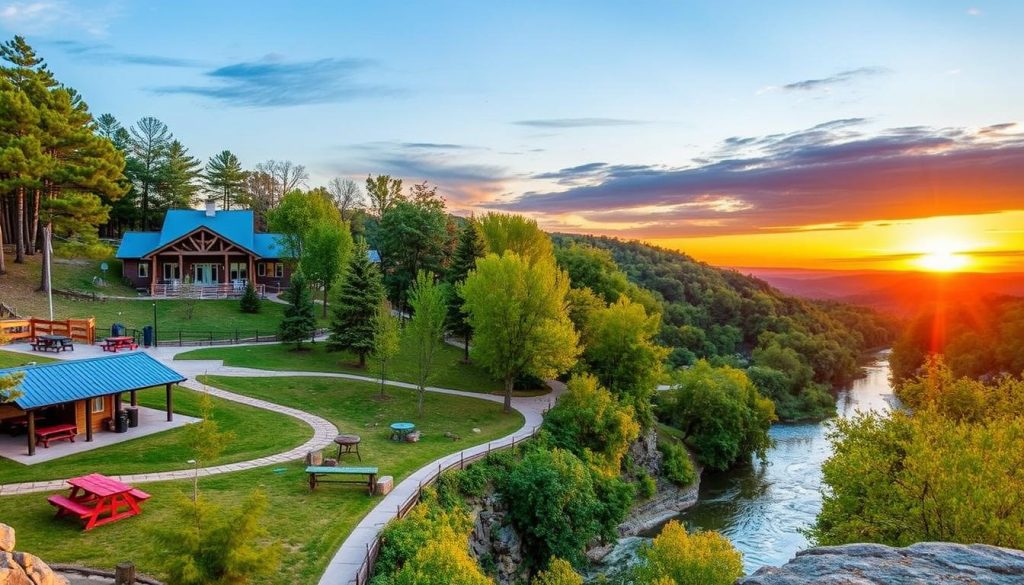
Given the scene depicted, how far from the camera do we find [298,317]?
3825 centimetres

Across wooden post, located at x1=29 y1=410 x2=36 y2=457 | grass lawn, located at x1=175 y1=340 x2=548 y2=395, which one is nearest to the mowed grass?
wooden post, located at x1=29 y1=410 x2=36 y2=457

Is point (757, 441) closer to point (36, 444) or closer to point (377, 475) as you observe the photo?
point (377, 475)

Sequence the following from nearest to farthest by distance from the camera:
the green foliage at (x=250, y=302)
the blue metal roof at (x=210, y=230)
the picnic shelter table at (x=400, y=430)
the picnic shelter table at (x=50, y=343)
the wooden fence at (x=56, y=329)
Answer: the picnic shelter table at (x=400, y=430) < the picnic shelter table at (x=50, y=343) < the wooden fence at (x=56, y=329) < the green foliage at (x=250, y=302) < the blue metal roof at (x=210, y=230)

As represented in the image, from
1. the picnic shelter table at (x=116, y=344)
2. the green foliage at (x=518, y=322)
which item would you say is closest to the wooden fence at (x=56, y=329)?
the picnic shelter table at (x=116, y=344)

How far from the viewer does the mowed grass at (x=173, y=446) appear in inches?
741

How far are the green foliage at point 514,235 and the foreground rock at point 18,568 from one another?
35.3 m

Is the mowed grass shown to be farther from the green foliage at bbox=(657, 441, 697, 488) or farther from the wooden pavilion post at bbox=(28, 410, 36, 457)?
the green foliage at bbox=(657, 441, 697, 488)

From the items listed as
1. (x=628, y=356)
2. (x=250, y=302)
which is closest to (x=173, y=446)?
(x=628, y=356)

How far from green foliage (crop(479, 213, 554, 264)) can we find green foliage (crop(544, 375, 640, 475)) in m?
14.4

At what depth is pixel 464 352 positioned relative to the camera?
43.9 m

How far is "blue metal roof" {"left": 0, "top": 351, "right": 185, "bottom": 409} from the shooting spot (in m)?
19.8

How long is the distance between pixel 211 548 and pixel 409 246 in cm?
3810

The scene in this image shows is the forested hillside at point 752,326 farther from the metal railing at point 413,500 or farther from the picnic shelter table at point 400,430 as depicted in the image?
the picnic shelter table at point 400,430

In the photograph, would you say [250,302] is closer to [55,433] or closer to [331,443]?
[55,433]
